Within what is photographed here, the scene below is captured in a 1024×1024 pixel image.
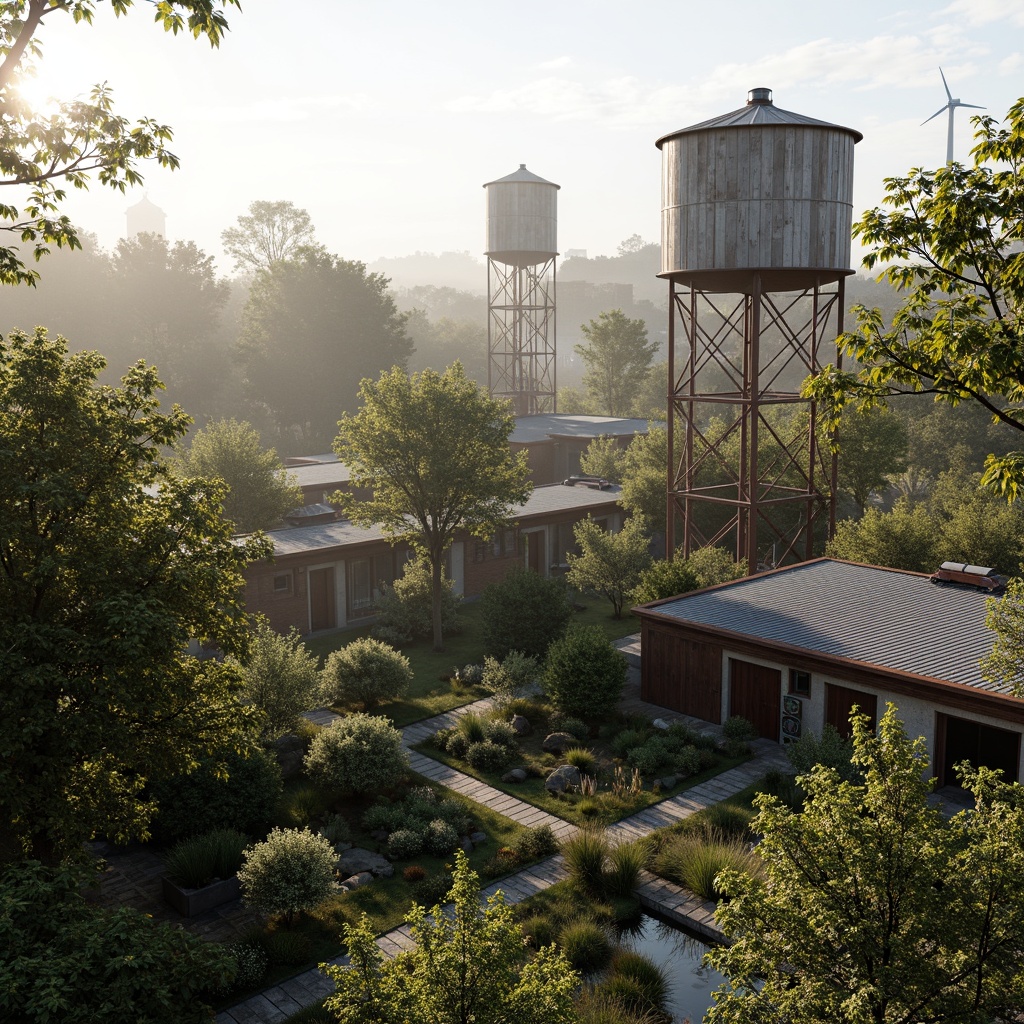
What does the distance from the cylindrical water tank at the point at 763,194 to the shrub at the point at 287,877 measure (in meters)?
19.8

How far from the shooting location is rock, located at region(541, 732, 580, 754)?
21719 millimetres

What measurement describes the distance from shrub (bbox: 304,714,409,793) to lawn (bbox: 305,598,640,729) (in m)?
4.09

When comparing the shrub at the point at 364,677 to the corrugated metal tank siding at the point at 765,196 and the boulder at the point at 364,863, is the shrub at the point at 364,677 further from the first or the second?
the corrugated metal tank siding at the point at 765,196

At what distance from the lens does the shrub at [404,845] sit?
55.9 feet

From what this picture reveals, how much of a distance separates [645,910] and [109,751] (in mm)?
9173

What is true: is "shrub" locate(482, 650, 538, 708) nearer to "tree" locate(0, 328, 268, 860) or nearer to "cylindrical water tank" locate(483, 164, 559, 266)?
"tree" locate(0, 328, 268, 860)

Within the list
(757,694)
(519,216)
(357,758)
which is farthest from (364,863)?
(519,216)

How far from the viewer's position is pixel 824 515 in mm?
39844

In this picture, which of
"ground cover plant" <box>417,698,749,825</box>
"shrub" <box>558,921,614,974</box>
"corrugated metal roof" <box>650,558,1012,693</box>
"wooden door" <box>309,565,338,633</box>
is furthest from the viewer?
"wooden door" <box>309,565,338,633</box>

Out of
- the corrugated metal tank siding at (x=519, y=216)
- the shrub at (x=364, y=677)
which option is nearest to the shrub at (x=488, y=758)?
the shrub at (x=364, y=677)

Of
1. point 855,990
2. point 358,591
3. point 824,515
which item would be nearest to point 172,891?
point 855,990

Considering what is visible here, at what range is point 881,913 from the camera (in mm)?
→ 7969

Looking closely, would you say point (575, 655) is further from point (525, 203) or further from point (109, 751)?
point (525, 203)

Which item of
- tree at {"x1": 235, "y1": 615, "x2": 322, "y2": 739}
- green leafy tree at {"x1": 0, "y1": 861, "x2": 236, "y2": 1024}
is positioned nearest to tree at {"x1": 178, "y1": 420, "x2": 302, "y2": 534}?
tree at {"x1": 235, "y1": 615, "x2": 322, "y2": 739}
